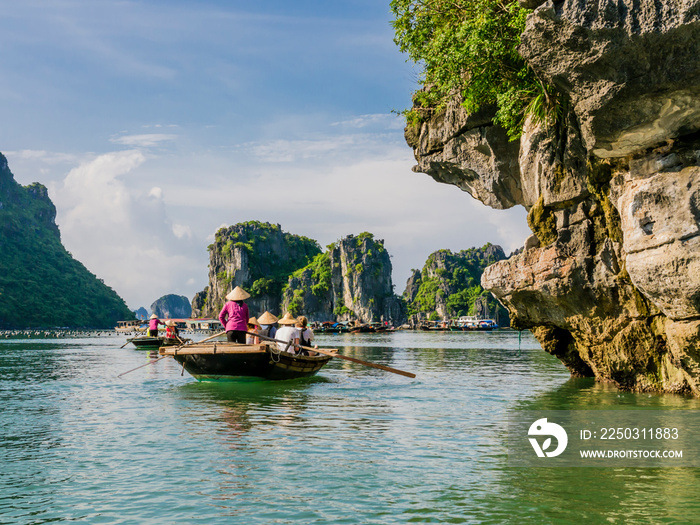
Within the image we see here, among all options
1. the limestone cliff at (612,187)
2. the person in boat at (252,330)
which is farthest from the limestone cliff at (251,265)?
the limestone cliff at (612,187)

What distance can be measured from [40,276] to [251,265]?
47.2 meters

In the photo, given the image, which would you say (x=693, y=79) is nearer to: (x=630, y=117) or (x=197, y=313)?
(x=630, y=117)

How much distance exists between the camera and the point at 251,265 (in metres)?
156

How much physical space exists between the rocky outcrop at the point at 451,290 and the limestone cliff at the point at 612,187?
12495cm

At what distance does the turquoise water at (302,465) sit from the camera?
630 cm

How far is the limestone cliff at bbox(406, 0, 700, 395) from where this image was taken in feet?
32.9

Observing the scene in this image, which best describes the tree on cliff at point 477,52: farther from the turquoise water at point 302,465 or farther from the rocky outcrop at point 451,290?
the rocky outcrop at point 451,290

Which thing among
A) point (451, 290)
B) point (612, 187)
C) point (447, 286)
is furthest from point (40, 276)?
point (612, 187)

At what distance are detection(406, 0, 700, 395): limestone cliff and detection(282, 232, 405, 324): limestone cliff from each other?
120m

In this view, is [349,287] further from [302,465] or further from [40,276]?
[302,465]

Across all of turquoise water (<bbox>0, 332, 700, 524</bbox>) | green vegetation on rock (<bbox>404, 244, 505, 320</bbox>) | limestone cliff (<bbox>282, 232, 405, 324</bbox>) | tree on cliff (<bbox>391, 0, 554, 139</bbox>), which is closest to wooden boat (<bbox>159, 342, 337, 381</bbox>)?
turquoise water (<bbox>0, 332, 700, 524</bbox>)

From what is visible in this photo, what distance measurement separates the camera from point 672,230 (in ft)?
36.1

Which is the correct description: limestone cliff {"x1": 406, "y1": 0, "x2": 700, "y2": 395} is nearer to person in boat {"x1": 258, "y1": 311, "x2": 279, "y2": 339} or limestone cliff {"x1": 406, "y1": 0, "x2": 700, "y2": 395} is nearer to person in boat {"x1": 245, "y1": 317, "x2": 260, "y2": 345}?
person in boat {"x1": 245, "y1": 317, "x2": 260, "y2": 345}

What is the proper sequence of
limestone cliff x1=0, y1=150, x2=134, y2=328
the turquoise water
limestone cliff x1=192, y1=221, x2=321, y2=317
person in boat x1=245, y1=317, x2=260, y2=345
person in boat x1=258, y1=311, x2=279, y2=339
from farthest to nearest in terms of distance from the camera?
limestone cliff x1=192, y1=221, x2=321, y2=317, limestone cliff x1=0, y1=150, x2=134, y2=328, person in boat x1=258, y1=311, x2=279, y2=339, person in boat x1=245, y1=317, x2=260, y2=345, the turquoise water
